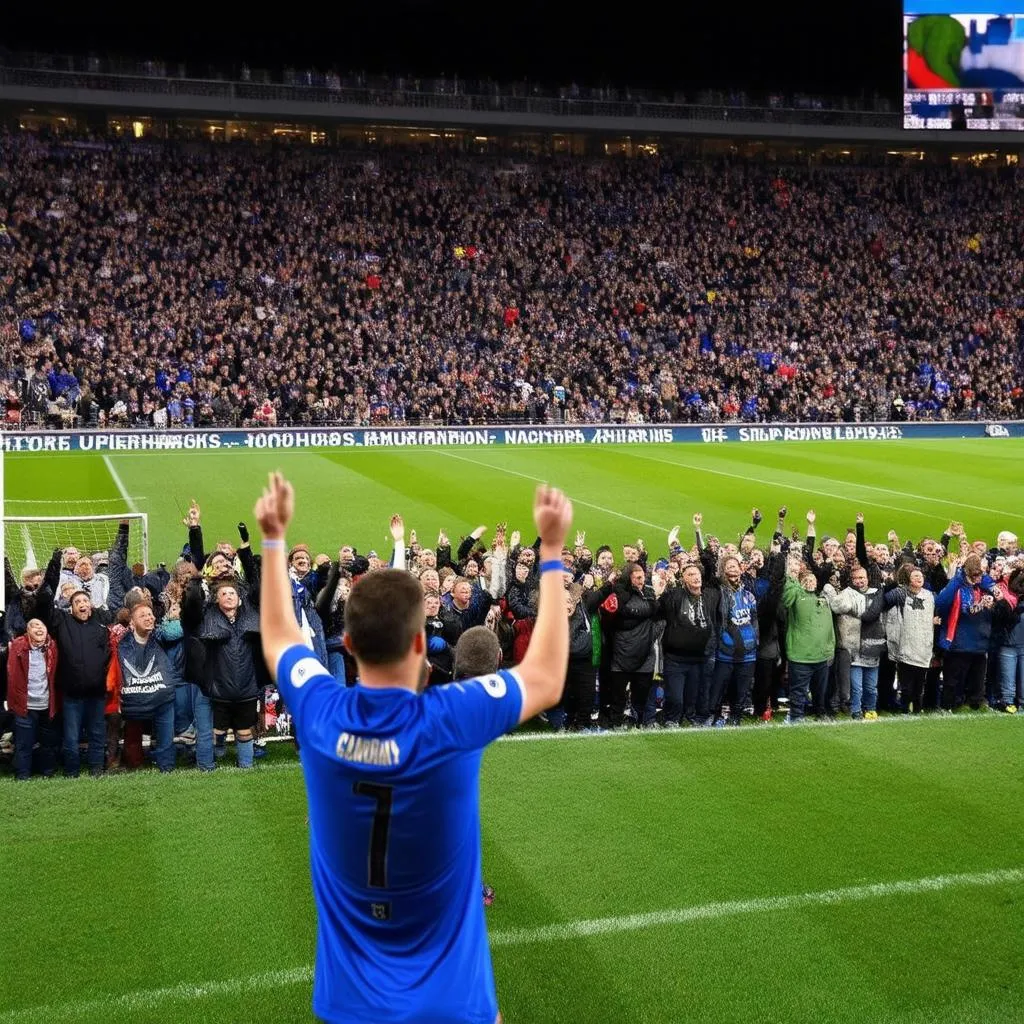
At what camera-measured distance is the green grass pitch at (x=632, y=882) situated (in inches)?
240

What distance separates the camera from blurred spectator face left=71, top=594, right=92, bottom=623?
9172 mm

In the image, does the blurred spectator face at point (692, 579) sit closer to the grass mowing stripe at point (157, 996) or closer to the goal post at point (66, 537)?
the grass mowing stripe at point (157, 996)

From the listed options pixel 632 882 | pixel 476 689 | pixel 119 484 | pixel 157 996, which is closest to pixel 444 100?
pixel 119 484

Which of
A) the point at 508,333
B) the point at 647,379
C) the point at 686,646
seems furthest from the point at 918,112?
the point at 686,646

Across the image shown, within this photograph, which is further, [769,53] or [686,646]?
[769,53]

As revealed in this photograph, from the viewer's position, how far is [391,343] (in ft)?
135

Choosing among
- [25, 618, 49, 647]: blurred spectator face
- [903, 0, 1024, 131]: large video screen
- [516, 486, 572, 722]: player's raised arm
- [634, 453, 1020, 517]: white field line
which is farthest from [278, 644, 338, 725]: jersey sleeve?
[903, 0, 1024, 131]: large video screen

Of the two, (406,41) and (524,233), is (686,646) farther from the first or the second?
(406,41)

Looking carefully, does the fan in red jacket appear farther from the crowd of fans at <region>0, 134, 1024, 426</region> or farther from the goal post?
the crowd of fans at <region>0, 134, 1024, 426</region>

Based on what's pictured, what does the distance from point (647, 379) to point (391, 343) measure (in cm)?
906

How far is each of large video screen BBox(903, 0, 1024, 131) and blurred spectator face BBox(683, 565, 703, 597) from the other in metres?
Answer: 35.9

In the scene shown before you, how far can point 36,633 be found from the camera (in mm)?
8945

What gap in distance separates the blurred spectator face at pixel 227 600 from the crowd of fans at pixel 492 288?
25.9 m

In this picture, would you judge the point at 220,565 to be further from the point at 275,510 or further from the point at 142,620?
the point at 275,510
